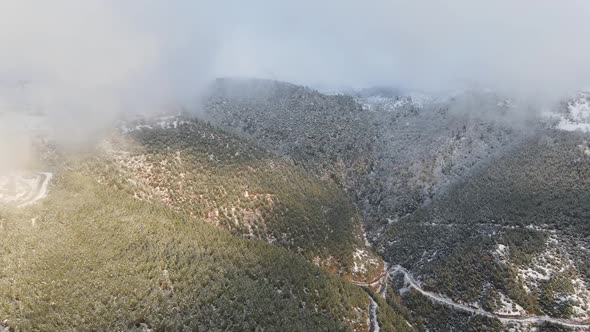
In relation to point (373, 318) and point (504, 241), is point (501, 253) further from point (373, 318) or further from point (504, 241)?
point (373, 318)

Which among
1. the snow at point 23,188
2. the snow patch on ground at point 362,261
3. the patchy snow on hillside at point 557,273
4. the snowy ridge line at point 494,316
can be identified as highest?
the snow at point 23,188

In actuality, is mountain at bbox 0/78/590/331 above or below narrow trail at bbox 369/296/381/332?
above

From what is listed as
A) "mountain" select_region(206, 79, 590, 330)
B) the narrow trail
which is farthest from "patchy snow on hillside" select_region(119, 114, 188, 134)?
the narrow trail

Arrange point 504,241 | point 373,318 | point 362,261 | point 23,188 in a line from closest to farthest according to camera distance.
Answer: point 23,188, point 373,318, point 504,241, point 362,261

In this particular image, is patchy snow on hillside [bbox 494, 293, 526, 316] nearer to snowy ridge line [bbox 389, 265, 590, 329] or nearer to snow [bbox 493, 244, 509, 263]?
snowy ridge line [bbox 389, 265, 590, 329]

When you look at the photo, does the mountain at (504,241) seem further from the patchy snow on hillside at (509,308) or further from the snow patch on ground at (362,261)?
the snow patch on ground at (362,261)

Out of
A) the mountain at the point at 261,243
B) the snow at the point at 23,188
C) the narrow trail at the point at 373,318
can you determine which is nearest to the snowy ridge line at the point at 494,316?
the mountain at the point at 261,243

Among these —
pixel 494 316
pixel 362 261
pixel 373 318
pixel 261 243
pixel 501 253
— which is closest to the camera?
pixel 373 318

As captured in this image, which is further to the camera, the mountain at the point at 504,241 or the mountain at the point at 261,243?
the mountain at the point at 504,241

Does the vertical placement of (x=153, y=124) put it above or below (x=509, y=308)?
above

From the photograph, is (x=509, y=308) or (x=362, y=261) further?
(x=362, y=261)

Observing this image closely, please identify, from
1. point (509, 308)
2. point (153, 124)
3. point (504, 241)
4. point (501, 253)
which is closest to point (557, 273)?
point (501, 253)
